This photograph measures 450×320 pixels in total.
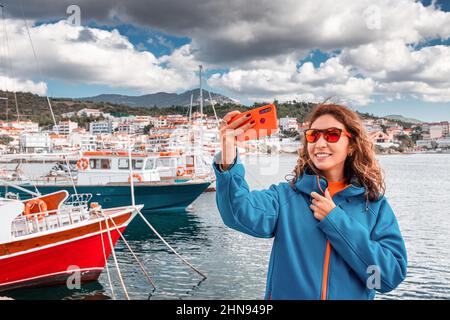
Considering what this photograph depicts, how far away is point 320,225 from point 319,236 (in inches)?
2.7

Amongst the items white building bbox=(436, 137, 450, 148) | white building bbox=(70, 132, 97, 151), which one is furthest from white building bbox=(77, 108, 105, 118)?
white building bbox=(436, 137, 450, 148)

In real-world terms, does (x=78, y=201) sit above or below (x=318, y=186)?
below

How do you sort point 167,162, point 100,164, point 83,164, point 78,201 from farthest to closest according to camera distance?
point 167,162 < point 100,164 < point 83,164 < point 78,201

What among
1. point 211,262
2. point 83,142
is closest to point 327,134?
point 211,262

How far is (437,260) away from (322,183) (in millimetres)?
13751

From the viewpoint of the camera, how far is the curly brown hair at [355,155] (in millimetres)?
1751

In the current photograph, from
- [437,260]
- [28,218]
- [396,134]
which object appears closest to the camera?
[28,218]

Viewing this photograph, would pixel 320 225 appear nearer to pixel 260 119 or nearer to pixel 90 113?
pixel 260 119

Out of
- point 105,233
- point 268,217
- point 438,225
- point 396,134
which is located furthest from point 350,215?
point 396,134

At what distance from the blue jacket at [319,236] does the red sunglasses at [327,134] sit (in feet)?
0.60

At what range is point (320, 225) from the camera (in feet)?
5.19

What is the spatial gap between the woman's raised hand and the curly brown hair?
12.5 inches

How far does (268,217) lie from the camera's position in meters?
1.65
